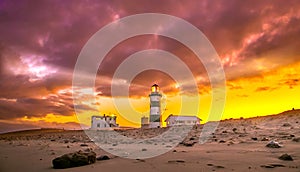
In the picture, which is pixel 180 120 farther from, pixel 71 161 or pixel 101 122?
pixel 71 161

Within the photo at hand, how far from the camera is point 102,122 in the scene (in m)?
63.7

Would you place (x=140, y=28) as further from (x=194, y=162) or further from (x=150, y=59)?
(x=194, y=162)

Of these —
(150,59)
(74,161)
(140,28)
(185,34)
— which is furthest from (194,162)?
(150,59)

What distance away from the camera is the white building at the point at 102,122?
205ft

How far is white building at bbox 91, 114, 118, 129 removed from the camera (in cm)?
6250

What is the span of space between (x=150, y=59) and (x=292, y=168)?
912 inches

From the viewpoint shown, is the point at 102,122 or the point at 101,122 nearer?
the point at 101,122

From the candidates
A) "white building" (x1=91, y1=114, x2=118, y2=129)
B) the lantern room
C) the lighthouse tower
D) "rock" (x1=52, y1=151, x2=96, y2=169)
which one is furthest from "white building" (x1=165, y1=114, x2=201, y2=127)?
"rock" (x1=52, y1=151, x2=96, y2=169)

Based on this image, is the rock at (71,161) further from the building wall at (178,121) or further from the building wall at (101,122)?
the building wall at (101,122)

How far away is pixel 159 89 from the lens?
181 feet

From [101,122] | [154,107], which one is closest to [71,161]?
[154,107]

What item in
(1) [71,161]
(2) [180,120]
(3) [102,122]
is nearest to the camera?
(1) [71,161]

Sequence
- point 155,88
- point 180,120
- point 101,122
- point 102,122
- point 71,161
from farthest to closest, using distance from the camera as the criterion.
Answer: point 102,122, point 101,122, point 180,120, point 155,88, point 71,161

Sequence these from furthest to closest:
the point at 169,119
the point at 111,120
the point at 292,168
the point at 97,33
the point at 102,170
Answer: the point at 111,120, the point at 169,119, the point at 97,33, the point at 102,170, the point at 292,168
